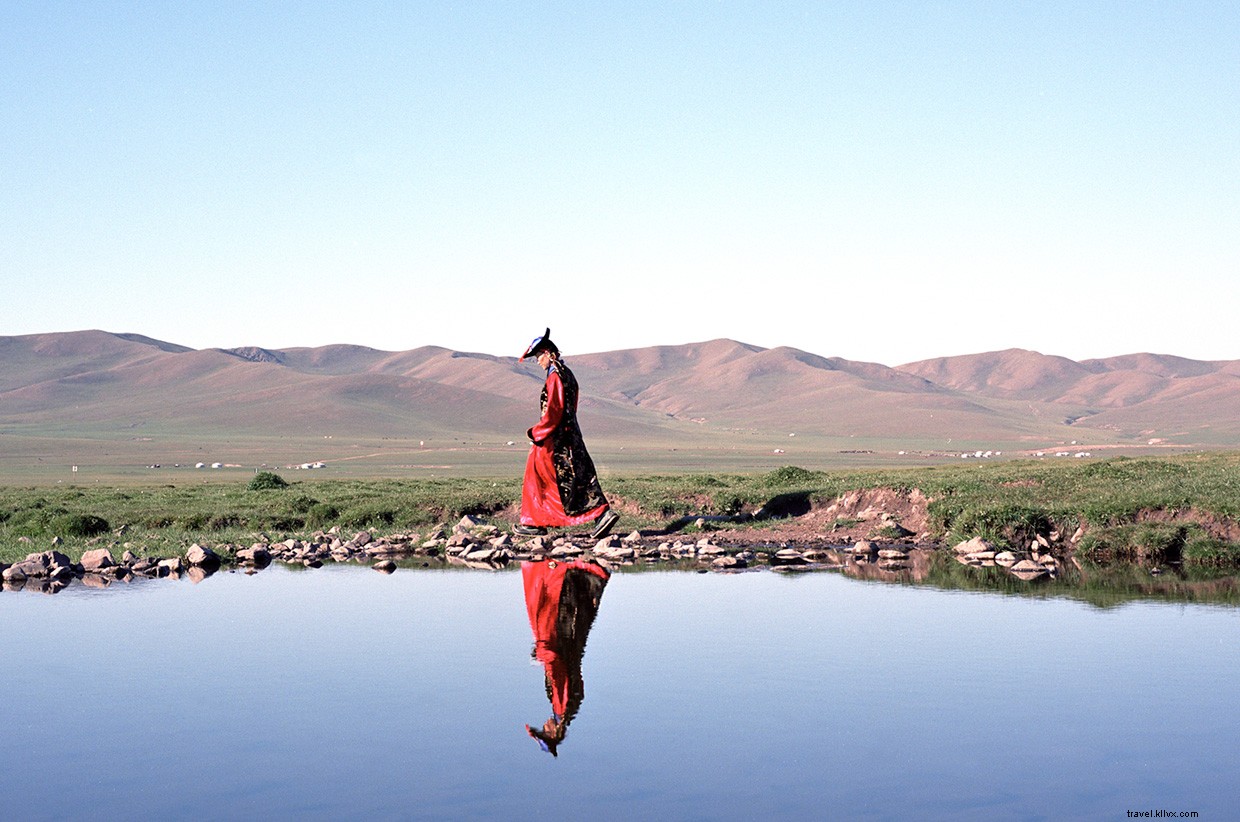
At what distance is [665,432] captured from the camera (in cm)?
16525

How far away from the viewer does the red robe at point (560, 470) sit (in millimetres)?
19375

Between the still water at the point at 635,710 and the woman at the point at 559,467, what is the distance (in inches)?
206

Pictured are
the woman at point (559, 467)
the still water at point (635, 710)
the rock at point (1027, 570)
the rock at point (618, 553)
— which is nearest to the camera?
the still water at point (635, 710)

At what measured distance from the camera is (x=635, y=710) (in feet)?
30.4

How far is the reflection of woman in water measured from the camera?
9211 mm

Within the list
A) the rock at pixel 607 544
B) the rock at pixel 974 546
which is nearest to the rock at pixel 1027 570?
the rock at pixel 974 546

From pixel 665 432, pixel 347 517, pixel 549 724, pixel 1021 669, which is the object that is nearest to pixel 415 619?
pixel 549 724

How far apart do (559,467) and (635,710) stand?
10409mm

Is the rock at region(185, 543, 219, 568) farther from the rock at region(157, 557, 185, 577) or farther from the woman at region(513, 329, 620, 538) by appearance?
the woman at region(513, 329, 620, 538)

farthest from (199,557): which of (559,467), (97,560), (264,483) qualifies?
(264,483)

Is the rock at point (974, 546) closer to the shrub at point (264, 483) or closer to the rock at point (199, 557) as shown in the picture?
the rock at point (199, 557)

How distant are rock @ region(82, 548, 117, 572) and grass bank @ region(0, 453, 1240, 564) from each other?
1.01m

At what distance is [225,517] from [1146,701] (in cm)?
1773

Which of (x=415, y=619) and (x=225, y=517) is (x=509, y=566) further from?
(x=225, y=517)
